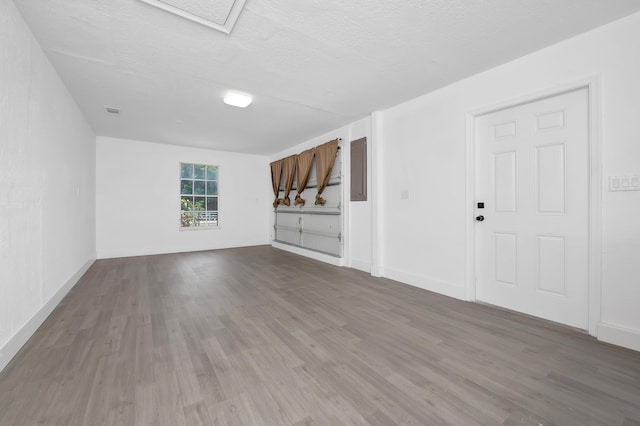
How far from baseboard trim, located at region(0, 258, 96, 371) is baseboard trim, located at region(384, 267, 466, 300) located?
3.84 meters

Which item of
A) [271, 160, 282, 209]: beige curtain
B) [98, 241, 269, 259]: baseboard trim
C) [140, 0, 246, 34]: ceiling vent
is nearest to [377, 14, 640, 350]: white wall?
[140, 0, 246, 34]: ceiling vent

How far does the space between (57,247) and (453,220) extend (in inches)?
180

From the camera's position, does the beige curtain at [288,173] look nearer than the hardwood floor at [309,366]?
No

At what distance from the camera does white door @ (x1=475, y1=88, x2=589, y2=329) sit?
2.28m

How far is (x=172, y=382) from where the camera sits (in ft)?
5.16

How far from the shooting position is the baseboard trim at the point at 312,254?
4918mm

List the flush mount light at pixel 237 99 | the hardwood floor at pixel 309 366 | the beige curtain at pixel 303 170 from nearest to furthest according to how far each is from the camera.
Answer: the hardwood floor at pixel 309 366 < the flush mount light at pixel 237 99 < the beige curtain at pixel 303 170

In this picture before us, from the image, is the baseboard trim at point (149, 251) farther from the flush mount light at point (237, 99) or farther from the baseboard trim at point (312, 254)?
the flush mount light at point (237, 99)

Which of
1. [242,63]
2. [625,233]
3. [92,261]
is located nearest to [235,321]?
[242,63]

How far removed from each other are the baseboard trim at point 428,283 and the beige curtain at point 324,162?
6.93 feet

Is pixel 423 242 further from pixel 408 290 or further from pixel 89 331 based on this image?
pixel 89 331

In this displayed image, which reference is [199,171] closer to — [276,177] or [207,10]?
[276,177]

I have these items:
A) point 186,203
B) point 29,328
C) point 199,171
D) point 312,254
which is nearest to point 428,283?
point 312,254

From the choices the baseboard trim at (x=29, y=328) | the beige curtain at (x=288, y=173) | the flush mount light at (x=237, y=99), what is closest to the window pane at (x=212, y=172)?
the beige curtain at (x=288, y=173)
